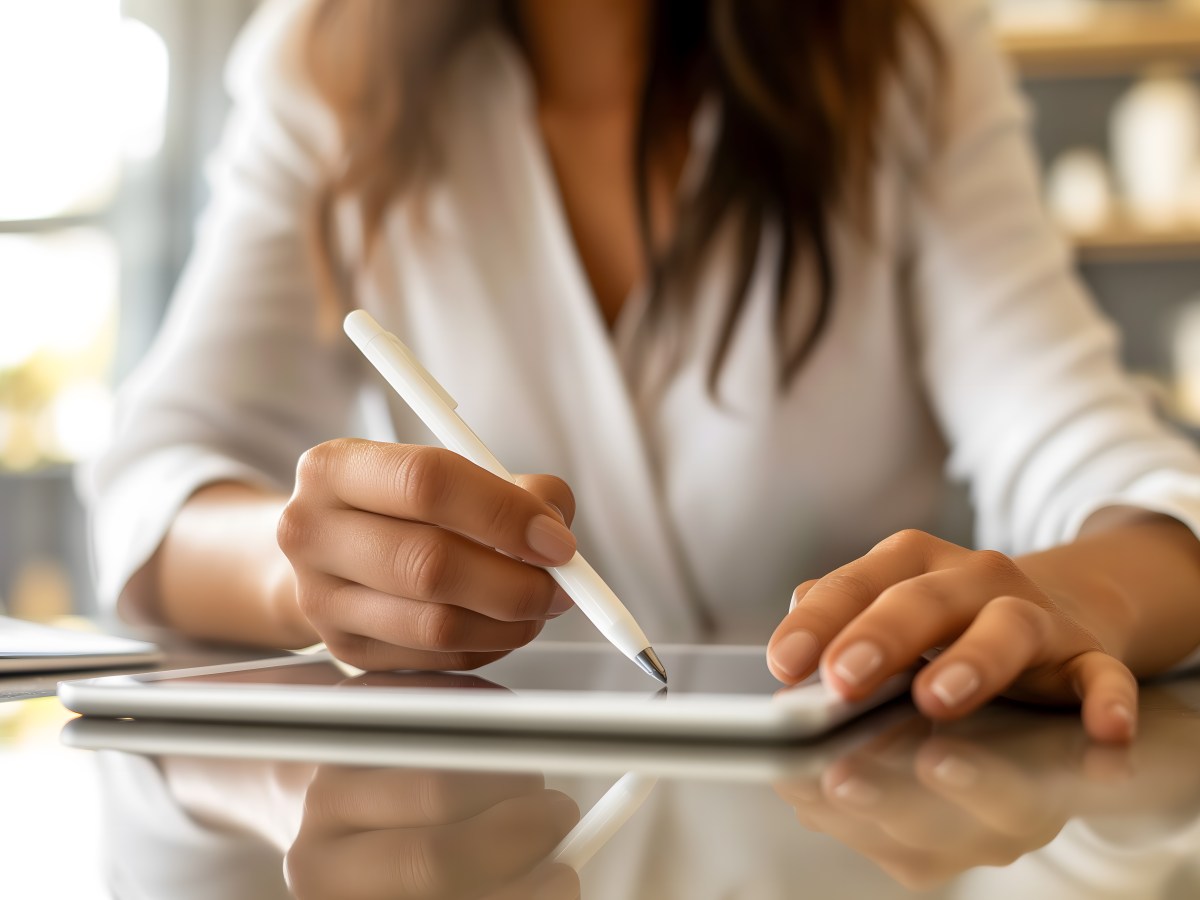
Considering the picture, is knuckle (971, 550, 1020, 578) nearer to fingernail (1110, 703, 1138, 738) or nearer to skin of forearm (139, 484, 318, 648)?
fingernail (1110, 703, 1138, 738)

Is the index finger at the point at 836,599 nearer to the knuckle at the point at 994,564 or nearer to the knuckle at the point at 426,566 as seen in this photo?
the knuckle at the point at 994,564

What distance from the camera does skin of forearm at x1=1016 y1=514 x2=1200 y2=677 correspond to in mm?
442

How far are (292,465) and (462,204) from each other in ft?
0.86

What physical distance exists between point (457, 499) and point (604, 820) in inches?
6.3

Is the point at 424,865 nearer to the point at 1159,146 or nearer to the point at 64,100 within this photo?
the point at 1159,146

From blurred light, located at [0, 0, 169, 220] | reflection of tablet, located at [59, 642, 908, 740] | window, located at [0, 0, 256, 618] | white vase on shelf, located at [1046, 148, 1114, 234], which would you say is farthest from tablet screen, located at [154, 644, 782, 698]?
blurred light, located at [0, 0, 169, 220]

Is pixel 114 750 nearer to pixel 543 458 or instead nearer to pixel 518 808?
pixel 518 808

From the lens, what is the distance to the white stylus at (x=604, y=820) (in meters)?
0.22

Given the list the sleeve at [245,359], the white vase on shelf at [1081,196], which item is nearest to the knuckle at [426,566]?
the sleeve at [245,359]

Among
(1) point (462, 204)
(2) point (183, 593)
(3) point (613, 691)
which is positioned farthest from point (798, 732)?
(1) point (462, 204)

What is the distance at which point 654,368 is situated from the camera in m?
0.88

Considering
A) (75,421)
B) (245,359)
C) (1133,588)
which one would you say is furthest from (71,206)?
(1133,588)

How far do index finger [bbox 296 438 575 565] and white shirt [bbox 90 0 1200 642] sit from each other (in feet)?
1.27

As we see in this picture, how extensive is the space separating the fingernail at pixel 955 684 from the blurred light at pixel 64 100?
7.51ft
